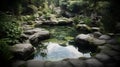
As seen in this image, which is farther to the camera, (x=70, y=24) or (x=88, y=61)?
(x=70, y=24)

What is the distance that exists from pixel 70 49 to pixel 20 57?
146 inches

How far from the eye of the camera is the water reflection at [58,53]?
29.6 ft

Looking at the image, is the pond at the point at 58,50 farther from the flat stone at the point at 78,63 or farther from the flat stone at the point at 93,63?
the flat stone at the point at 93,63

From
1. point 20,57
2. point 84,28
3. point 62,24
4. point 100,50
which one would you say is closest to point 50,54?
point 20,57

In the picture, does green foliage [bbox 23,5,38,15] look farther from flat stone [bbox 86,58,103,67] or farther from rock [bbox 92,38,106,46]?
flat stone [bbox 86,58,103,67]

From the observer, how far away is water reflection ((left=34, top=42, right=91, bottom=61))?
9.02m

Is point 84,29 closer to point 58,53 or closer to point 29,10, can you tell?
point 58,53

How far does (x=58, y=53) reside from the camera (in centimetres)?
966

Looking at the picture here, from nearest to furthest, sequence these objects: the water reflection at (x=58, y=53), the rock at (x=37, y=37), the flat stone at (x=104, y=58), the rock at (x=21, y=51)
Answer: the flat stone at (x=104, y=58) < the rock at (x=21, y=51) < the water reflection at (x=58, y=53) < the rock at (x=37, y=37)

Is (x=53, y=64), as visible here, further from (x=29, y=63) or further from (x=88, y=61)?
(x=88, y=61)

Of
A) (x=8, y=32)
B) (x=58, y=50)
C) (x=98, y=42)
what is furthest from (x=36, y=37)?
(x=98, y=42)

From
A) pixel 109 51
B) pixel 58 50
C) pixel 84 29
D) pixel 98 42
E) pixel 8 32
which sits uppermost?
pixel 8 32

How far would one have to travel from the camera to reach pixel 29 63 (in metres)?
6.77

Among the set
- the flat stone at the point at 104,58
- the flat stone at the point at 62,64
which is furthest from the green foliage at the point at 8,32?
the flat stone at the point at 104,58
